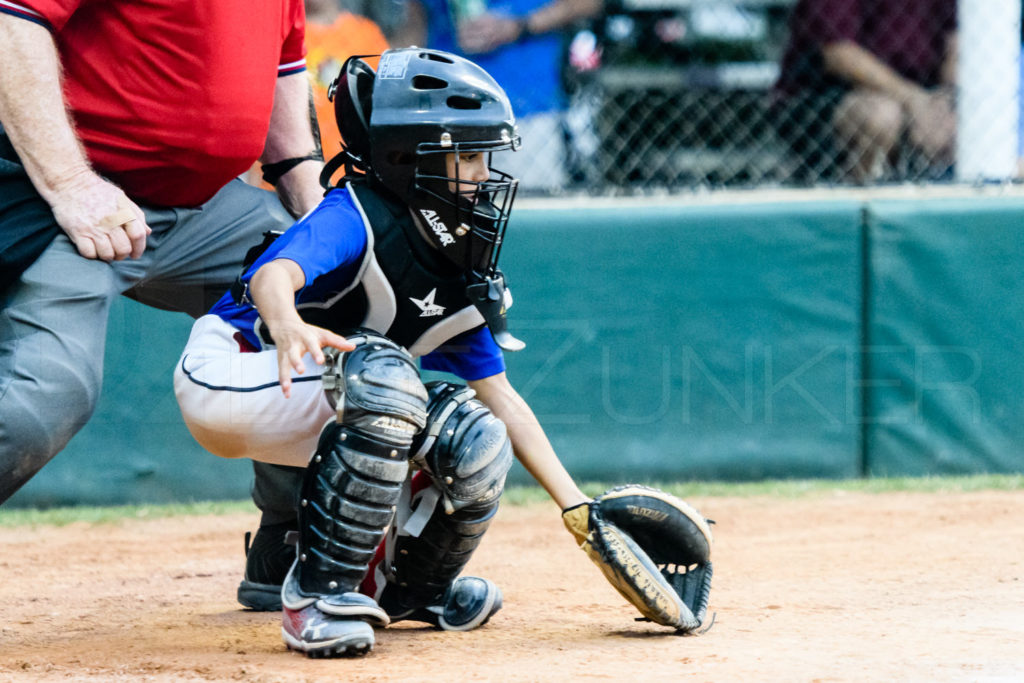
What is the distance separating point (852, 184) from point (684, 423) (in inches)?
52.0

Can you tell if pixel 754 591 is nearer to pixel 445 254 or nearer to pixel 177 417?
pixel 445 254

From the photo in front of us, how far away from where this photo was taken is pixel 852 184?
17.9 ft

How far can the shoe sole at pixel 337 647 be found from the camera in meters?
2.63

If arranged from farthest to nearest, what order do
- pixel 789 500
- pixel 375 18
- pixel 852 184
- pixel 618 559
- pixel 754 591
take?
pixel 375 18 < pixel 852 184 < pixel 789 500 < pixel 754 591 < pixel 618 559

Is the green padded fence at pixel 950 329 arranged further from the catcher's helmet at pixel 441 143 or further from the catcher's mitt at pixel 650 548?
the catcher's helmet at pixel 441 143

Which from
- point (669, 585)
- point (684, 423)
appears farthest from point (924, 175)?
point (669, 585)

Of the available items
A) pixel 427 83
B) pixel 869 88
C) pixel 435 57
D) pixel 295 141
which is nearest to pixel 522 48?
pixel 869 88

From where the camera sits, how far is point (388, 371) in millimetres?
2594

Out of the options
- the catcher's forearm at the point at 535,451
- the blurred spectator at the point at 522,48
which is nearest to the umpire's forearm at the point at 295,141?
the catcher's forearm at the point at 535,451

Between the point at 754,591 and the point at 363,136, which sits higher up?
the point at 363,136

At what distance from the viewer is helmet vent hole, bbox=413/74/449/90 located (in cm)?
288

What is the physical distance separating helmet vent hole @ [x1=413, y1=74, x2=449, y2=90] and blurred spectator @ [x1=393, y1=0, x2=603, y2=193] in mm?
2724

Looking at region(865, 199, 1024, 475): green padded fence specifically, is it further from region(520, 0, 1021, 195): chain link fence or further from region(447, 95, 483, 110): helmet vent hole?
region(447, 95, 483, 110): helmet vent hole

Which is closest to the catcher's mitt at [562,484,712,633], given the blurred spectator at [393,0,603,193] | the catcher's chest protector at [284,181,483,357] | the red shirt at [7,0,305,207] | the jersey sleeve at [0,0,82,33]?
the catcher's chest protector at [284,181,483,357]
